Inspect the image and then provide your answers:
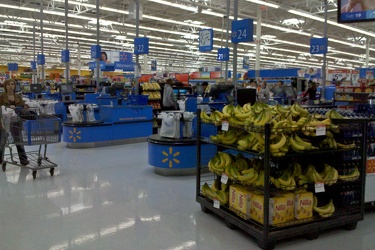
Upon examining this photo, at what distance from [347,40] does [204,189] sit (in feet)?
77.7

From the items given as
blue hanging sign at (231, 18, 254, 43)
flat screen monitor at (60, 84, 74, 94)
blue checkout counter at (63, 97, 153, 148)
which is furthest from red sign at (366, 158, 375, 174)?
flat screen monitor at (60, 84, 74, 94)

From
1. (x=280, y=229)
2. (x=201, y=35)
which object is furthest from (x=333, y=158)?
(x=201, y=35)

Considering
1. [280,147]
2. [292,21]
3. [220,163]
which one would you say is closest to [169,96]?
[220,163]

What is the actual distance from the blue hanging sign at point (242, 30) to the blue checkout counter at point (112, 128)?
3.27 m

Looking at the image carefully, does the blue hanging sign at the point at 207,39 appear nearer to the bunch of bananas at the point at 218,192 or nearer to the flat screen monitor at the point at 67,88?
the flat screen monitor at the point at 67,88

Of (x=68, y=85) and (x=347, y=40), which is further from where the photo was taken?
(x=347, y=40)

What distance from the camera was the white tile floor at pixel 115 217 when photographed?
11.2 feet

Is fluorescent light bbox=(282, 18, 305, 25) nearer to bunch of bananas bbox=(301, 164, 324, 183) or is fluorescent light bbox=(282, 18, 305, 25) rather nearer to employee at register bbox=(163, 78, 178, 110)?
employee at register bbox=(163, 78, 178, 110)

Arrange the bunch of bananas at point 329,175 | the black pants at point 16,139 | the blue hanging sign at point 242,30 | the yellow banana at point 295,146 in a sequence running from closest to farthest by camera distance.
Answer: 1. the yellow banana at point 295,146
2. the bunch of bananas at point 329,175
3. the black pants at point 16,139
4. the blue hanging sign at point 242,30

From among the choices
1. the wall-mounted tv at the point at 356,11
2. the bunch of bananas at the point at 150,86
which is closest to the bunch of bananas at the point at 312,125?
the wall-mounted tv at the point at 356,11

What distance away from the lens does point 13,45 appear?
31797 millimetres

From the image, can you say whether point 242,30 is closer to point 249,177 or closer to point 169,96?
point 169,96

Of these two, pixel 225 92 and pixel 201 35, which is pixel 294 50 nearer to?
pixel 201 35

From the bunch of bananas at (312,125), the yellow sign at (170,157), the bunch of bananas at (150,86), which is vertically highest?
the bunch of bananas at (150,86)
